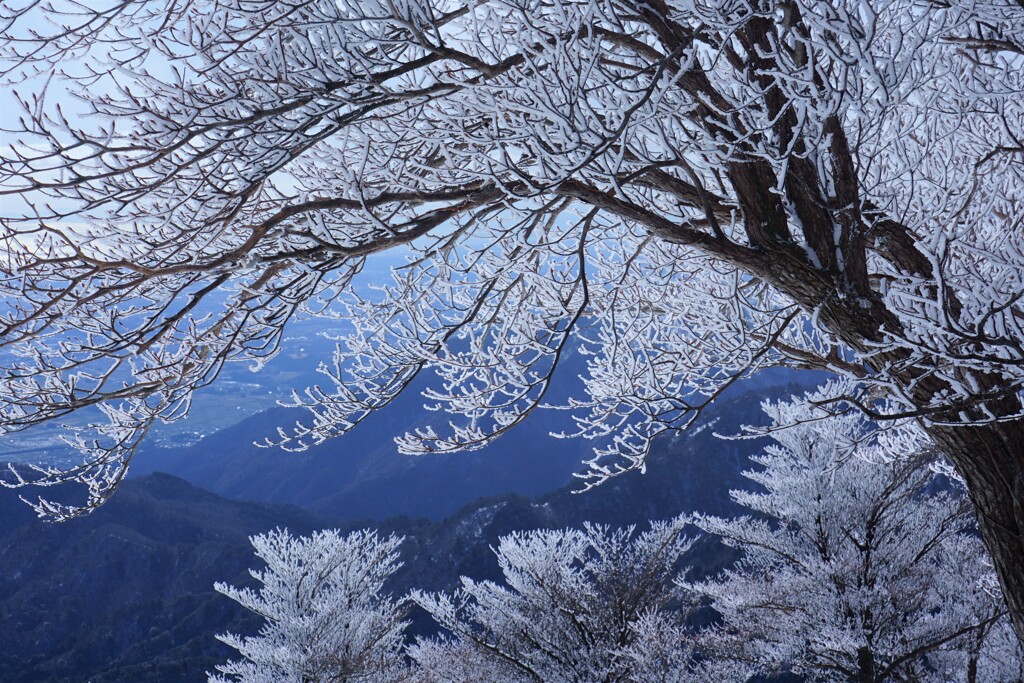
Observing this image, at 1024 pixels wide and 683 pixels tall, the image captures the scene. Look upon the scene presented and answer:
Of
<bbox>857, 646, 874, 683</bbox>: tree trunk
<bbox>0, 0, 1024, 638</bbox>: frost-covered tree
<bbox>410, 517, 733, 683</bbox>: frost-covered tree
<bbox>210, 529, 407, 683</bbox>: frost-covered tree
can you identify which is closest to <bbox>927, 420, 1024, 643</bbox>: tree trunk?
<bbox>0, 0, 1024, 638</bbox>: frost-covered tree

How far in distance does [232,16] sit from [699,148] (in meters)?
2.13

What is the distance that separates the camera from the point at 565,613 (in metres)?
11.6

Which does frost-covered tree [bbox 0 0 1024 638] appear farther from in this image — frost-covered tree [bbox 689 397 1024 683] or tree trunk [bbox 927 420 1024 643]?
frost-covered tree [bbox 689 397 1024 683]

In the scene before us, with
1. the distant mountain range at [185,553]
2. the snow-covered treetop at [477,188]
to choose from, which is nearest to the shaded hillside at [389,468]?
the distant mountain range at [185,553]

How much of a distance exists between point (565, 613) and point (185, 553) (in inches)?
1680

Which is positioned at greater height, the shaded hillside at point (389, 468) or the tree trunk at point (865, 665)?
the shaded hillside at point (389, 468)

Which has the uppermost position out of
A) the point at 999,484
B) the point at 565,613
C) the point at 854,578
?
the point at 999,484

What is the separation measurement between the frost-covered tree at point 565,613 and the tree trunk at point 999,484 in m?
8.31

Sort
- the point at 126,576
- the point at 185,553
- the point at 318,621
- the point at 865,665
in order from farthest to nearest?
the point at 185,553
the point at 126,576
the point at 318,621
the point at 865,665

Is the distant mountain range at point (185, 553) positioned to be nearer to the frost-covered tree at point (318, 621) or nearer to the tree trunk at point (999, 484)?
the frost-covered tree at point (318, 621)

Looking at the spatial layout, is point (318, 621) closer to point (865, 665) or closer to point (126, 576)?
point (865, 665)

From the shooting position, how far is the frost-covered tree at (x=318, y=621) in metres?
12.3

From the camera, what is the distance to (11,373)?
270 centimetres

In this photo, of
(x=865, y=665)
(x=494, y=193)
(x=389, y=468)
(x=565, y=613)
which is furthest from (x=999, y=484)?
(x=389, y=468)
